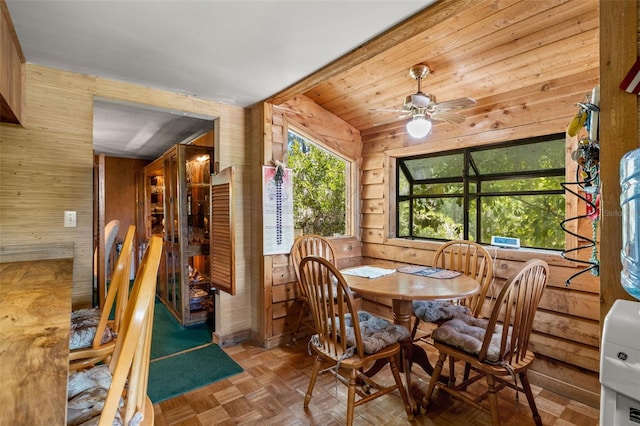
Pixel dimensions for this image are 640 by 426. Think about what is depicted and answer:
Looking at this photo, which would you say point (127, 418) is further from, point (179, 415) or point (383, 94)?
point (383, 94)

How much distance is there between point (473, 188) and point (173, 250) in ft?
10.7

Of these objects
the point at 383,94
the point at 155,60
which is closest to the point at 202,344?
the point at 155,60

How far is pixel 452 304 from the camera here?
2580 mm

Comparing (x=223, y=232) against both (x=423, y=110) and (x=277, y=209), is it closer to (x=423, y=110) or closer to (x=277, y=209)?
(x=277, y=209)

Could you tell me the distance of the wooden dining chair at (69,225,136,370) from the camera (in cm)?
147

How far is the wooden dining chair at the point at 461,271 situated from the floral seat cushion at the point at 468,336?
0.19 meters

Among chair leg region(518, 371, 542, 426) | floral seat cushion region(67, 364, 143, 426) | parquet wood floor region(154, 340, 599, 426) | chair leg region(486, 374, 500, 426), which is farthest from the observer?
parquet wood floor region(154, 340, 599, 426)

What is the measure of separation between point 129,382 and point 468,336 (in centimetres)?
171

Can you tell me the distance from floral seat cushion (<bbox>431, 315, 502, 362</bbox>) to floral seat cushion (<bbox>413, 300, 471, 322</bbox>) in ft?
0.54

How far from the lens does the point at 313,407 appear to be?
208cm

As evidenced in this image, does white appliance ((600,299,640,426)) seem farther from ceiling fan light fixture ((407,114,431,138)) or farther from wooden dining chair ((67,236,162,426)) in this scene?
ceiling fan light fixture ((407,114,431,138))

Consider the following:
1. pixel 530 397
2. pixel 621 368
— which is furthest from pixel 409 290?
pixel 621 368

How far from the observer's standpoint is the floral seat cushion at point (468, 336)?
5.84ft

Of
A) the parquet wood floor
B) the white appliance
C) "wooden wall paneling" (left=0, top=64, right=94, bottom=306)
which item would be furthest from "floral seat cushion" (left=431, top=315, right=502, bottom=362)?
"wooden wall paneling" (left=0, top=64, right=94, bottom=306)
